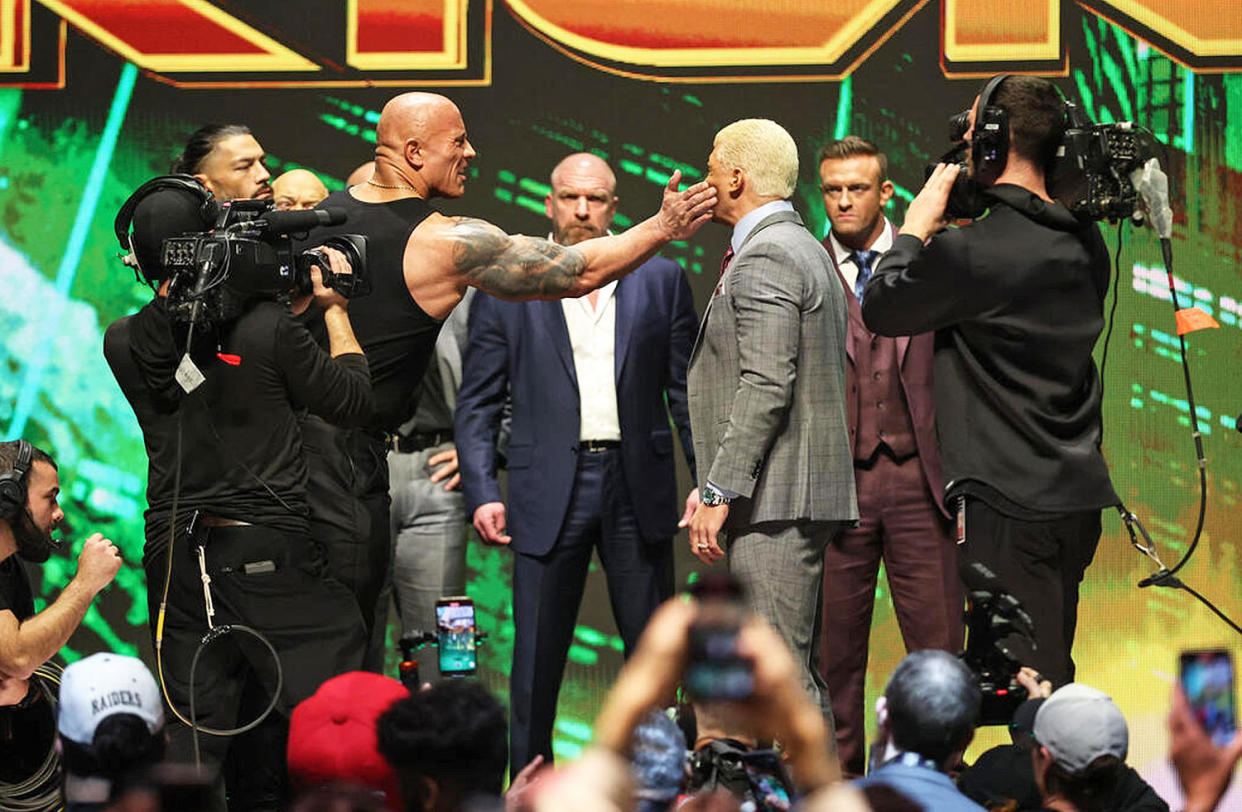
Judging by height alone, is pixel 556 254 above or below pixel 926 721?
above

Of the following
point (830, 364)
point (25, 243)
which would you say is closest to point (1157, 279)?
point (830, 364)

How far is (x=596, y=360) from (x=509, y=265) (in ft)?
3.95

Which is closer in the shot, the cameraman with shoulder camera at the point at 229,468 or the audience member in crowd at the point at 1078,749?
the audience member in crowd at the point at 1078,749

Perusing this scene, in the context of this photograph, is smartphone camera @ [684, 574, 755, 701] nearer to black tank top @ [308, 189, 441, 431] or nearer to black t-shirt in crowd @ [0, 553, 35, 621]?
black tank top @ [308, 189, 441, 431]

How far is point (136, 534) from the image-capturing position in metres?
6.57

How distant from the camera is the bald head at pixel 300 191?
19.2 feet

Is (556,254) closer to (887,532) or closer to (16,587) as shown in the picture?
(887,532)

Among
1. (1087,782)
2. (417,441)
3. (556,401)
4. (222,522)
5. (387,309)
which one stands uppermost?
(387,309)

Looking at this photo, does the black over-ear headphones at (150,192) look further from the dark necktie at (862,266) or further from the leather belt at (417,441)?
the dark necktie at (862,266)

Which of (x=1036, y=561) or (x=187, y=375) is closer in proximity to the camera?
(x=187, y=375)

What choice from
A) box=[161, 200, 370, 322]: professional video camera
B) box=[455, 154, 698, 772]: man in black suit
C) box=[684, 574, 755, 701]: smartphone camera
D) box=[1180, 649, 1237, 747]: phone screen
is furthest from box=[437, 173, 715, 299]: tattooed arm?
box=[684, 574, 755, 701]: smartphone camera

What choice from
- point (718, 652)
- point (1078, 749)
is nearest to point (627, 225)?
point (1078, 749)

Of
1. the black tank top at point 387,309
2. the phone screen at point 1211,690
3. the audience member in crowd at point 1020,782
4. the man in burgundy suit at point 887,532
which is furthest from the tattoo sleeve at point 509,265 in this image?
the phone screen at point 1211,690

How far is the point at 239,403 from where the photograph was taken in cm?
414
